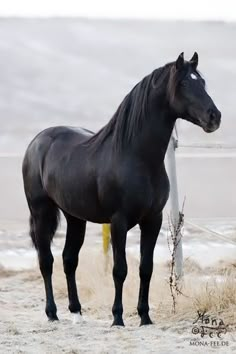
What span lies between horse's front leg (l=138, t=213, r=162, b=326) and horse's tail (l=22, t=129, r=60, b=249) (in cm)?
48

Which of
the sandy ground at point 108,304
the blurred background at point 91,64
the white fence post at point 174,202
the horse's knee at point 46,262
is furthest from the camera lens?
the blurred background at point 91,64

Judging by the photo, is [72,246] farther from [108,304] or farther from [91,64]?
[91,64]

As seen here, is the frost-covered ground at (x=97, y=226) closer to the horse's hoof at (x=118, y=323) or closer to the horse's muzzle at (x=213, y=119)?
the horse's hoof at (x=118, y=323)

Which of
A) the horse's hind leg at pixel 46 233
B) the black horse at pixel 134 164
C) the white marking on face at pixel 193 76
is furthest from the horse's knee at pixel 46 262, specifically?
the white marking on face at pixel 193 76

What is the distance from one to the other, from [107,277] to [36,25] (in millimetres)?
3845

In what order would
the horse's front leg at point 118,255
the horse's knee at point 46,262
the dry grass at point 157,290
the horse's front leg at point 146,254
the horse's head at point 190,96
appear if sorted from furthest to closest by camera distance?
1. the horse's knee at point 46,262
2. the dry grass at point 157,290
3. the horse's front leg at point 146,254
4. the horse's front leg at point 118,255
5. the horse's head at point 190,96

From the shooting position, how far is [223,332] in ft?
8.13

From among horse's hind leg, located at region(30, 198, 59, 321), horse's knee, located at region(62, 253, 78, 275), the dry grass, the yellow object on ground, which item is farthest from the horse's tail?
the yellow object on ground

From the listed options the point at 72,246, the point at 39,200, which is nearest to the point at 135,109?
the point at 39,200

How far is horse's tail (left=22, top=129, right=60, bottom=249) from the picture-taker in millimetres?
3047

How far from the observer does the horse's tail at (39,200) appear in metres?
3.05

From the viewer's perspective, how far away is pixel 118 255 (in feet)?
8.71

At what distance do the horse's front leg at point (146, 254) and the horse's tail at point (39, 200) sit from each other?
484mm

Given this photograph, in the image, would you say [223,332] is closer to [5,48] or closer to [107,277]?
[107,277]
